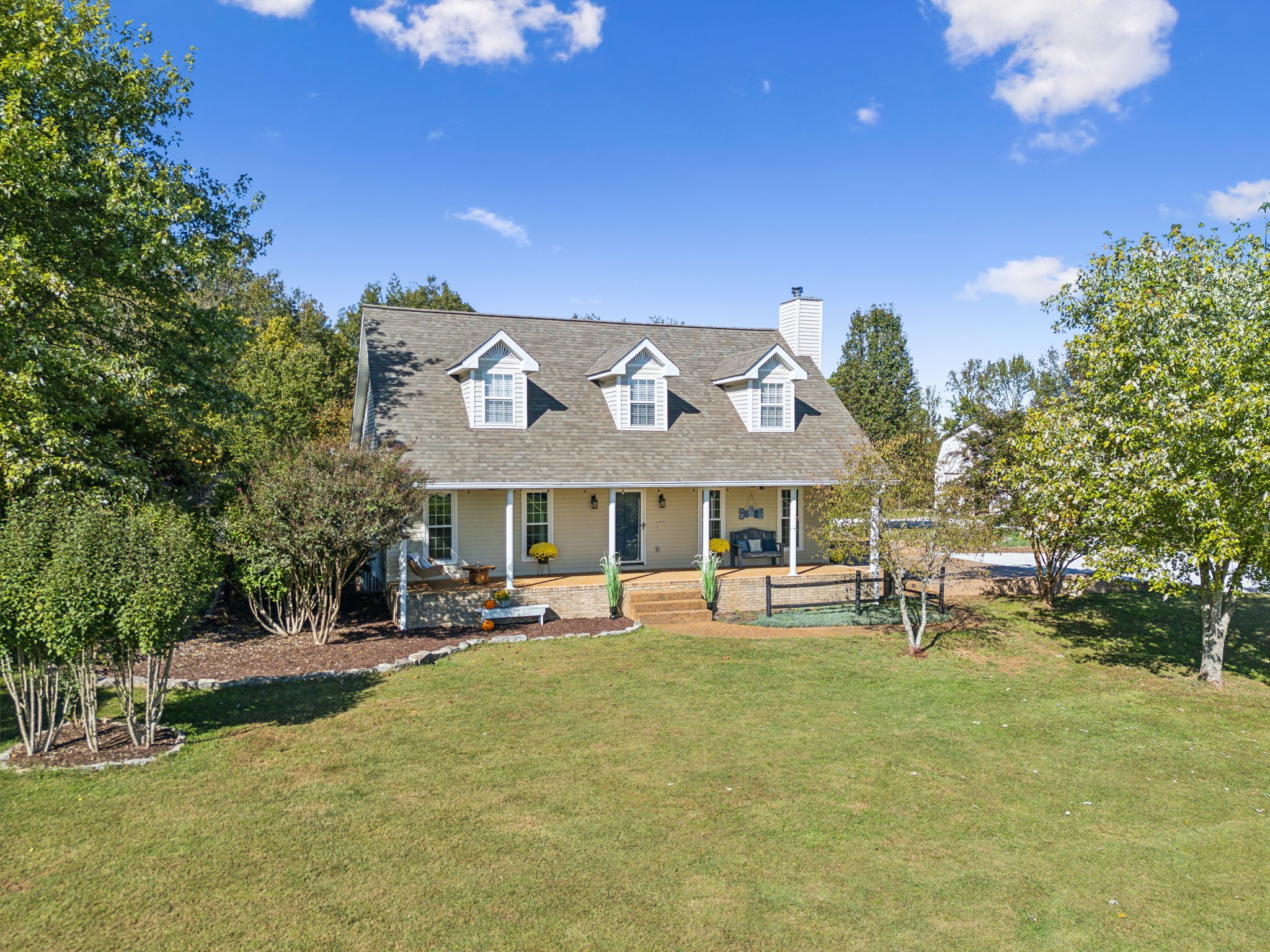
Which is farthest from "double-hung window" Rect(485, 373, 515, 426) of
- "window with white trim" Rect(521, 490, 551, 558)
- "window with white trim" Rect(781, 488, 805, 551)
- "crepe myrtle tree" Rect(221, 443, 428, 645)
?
"window with white trim" Rect(781, 488, 805, 551)

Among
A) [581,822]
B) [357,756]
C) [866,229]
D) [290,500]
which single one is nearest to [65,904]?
[357,756]

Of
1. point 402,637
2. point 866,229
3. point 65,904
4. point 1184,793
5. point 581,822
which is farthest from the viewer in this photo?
point 866,229

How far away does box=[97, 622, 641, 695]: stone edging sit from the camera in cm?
1178

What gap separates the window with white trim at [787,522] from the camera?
73.9 ft

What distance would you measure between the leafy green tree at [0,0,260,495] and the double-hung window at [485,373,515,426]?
5.76 m

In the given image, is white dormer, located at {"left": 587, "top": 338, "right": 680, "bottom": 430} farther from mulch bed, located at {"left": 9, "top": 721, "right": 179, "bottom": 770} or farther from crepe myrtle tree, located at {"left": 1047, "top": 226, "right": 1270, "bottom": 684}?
mulch bed, located at {"left": 9, "top": 721, "right": 179, "bottom": 770}

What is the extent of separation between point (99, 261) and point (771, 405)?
16.3 metres

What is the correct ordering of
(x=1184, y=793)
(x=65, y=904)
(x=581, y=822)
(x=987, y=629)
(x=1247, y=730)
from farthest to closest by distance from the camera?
(x=987, y=629) → (x=1247, y=730) → (x=1184, y=793) → (x=581, y=822) → (x=65, y=904)

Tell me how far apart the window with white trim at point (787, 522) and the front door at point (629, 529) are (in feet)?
14.4

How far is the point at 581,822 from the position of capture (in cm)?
739

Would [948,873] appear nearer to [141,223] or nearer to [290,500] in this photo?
[290,500]

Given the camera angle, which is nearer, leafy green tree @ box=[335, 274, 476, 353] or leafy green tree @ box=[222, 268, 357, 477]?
leafy green tree @ box=[222, 268, 357, 477]

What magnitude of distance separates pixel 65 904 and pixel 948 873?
7079 mm

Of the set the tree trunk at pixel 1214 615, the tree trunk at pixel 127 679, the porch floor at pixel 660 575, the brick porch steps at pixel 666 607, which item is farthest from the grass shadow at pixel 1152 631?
the tree trunk at pixel 127 679
